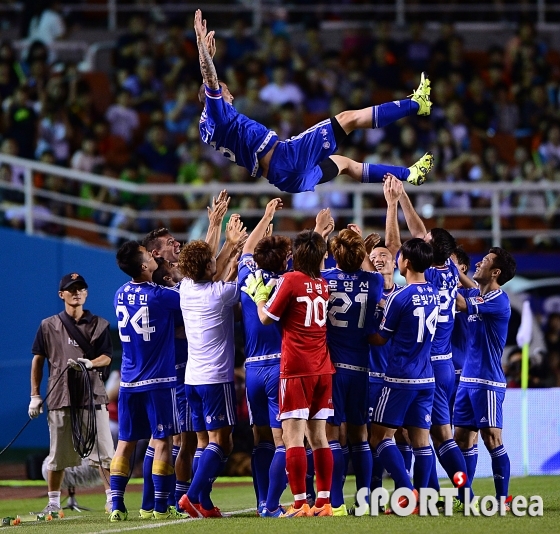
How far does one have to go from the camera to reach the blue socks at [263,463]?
8695mm

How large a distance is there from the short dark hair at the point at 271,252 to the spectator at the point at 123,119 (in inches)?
378

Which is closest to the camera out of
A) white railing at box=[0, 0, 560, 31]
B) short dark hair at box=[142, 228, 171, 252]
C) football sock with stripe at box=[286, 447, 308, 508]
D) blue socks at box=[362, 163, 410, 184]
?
football sock with stripe at box=[286, 447, 308, 508]

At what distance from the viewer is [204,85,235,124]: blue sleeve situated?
888cm

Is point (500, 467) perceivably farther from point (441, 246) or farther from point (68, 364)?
point (68, 364)

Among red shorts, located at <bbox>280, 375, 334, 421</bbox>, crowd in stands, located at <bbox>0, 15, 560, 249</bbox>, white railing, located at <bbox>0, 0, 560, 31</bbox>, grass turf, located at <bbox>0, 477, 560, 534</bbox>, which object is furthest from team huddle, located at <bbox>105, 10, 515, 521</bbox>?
white railing, located at <bbox>0, 0, 560, 31</bbox>

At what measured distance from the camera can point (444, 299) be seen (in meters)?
8.62

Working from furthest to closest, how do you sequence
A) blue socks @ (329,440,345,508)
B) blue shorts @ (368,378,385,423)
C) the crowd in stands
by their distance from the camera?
1. the crowd in stands
2. blue shorts @ (368,378,385,423)
3. blue socks @ (329,440,345,508)

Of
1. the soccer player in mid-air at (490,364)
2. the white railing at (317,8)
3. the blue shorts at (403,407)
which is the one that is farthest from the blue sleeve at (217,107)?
the white railing at (317,8)

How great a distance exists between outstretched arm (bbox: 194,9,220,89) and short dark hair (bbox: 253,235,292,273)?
1368 millimetres

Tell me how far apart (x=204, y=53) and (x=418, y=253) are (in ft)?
7.24

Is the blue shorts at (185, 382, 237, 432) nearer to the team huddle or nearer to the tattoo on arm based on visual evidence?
the team huddle

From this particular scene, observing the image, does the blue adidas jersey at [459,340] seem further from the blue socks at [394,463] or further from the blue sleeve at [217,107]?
the blue sleeve at [217,107]

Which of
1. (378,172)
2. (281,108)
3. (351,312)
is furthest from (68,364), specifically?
(281,108)

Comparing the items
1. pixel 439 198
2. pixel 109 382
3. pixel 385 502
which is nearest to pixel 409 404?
pixel 385 502
